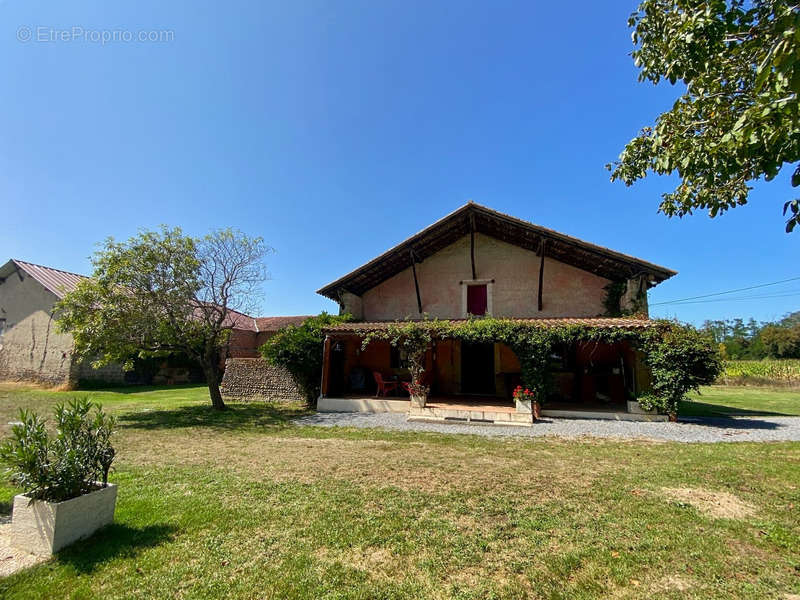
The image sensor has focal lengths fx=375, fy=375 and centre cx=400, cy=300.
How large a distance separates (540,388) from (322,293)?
9265 mm

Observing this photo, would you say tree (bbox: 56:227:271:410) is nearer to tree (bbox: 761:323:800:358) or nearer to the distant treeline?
the distant treeline

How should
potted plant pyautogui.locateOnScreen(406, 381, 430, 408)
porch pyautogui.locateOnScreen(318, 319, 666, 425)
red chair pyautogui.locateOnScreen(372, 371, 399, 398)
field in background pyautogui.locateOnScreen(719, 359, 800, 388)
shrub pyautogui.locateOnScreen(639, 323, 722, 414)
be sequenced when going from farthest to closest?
field in background pyautogui.locateOnScreen(719, 359, 800, 388) < red chair pyautogui.locateOnScreen(372, 371, 399, 398) < potted plant pyautogui.locateOnScreen(406, 381, 430, 408) < porch pyautogui.locateOnScreen(318, 319, 666, 425) < shrub pyautogui.locateOnScreen(639, 323, 722, 414)

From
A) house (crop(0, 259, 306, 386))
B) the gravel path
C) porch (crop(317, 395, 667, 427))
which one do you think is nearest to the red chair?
porch (crop(317, 395, 667, 427))

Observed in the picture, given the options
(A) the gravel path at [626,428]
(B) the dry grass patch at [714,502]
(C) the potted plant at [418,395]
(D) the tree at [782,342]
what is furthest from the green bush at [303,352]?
(D) the tree at [782,342]

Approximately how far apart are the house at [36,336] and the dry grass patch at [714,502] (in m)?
17.3

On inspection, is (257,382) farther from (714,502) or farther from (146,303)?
(714,502)

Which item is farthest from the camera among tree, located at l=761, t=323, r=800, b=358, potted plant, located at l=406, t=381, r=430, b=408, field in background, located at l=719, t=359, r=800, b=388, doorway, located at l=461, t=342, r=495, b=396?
tree, located at l=761, t=323, r=800, b=358

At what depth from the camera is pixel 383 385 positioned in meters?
13.9

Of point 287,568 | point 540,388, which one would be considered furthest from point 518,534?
point 540,388

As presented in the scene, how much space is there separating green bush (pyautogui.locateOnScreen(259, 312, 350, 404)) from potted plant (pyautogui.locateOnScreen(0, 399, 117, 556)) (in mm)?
9318

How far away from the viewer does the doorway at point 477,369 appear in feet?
48.7

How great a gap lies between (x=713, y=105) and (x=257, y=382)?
1629 cm

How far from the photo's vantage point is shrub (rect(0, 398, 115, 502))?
334cm

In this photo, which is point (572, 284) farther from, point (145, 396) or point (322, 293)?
point (145, 396)
